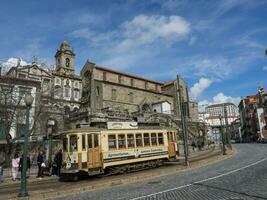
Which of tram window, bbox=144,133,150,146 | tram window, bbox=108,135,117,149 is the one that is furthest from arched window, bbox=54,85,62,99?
tram window, bbox=108,135,117,149

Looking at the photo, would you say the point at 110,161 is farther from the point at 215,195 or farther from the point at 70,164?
the point at 215,195

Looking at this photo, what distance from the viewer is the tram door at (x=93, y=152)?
52.2 ft

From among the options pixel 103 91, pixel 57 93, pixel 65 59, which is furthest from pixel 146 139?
pixel 65 59

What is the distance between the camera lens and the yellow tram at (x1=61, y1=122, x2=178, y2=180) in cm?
1574

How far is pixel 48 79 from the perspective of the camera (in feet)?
180

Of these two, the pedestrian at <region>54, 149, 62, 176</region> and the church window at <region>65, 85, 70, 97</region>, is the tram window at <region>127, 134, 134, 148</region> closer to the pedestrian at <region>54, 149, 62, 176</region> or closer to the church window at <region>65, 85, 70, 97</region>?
the pedestrian at <region>54, 149, 62, 176</region>

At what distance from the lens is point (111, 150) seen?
17000 millimetres

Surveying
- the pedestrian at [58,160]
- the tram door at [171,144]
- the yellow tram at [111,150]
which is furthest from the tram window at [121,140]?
the tram door at [171,144]

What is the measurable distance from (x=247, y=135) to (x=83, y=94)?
206 ft

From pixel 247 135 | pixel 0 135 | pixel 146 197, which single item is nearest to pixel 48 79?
pixel 0 135

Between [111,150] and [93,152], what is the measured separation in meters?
1.32

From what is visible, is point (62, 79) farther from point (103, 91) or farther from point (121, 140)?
point (121, 140)

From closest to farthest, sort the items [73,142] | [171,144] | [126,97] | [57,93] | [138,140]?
[73,142], [138,140], [171,144], [57,93], [126,97]

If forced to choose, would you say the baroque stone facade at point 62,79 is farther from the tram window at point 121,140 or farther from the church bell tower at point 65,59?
the tram window at point 121,140
